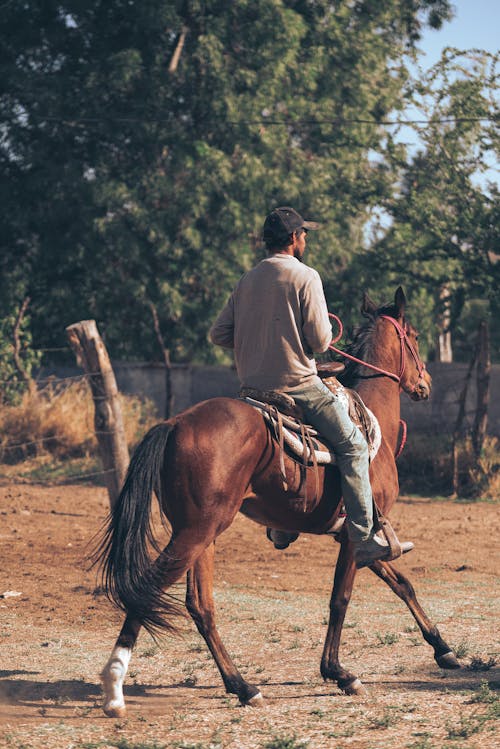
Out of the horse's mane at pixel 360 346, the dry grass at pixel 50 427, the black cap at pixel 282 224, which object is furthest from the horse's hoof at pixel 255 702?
the dry grass at pixel 50 427

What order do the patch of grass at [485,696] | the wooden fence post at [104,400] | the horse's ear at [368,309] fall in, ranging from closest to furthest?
the patch of grass at [485,696], the horse's ear at [368,309], the wooden fence post at [104,400]

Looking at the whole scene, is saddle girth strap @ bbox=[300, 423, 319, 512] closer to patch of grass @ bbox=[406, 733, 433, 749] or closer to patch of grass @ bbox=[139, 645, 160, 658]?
patch of grass @ bbox=[406, 733, 433, 749]

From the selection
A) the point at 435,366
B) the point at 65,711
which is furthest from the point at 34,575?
the point at 435,366

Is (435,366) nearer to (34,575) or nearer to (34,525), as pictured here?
(34,525)

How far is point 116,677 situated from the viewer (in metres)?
5.32

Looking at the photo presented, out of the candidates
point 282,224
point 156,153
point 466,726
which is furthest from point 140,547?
point 156,153

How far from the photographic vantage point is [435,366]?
20.3 metres

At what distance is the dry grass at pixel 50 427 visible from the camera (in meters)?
16.7

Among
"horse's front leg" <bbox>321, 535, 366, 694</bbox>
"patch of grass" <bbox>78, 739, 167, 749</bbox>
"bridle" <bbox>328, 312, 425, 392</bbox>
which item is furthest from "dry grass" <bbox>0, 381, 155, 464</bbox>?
"patch of grass" <bbox>78, 739, 167, 749</bbox>

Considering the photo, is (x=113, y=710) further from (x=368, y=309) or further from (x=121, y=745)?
(x=368, y=309)

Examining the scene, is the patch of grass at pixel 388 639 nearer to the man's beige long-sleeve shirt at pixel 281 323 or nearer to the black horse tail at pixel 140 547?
the black horse tail at pixel 140 547

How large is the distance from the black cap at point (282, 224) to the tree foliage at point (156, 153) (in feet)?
51.0

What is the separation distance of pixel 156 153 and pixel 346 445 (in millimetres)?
17706

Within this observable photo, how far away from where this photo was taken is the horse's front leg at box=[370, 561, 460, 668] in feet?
21.8
